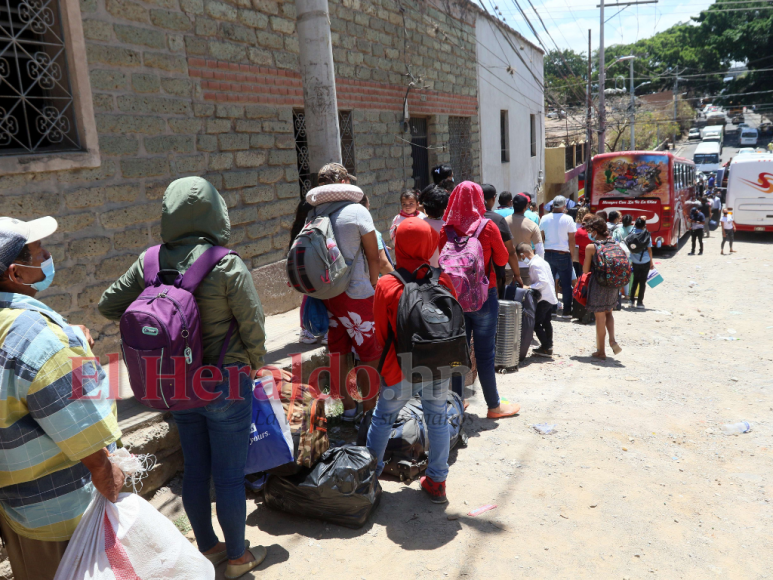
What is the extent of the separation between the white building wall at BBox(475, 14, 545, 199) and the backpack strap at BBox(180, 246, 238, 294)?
12.6 metres

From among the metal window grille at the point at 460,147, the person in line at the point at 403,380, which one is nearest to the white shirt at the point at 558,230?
the metal window grille at the point at 460,147

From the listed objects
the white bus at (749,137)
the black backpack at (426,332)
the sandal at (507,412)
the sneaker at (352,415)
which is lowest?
the sandal at (507,412)

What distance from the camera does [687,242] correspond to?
19.5m

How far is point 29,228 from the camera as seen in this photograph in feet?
6.49

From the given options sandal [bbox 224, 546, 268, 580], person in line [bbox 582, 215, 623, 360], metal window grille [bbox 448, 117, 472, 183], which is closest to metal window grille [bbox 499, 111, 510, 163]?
metal window grille [bbox 448, 117, 472, 183]

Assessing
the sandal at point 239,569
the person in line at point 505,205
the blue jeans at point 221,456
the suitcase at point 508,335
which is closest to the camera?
the blue jeans at point 221,456

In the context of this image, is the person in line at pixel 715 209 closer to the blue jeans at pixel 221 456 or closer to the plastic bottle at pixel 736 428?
the plastic bottle at pixel 736 428

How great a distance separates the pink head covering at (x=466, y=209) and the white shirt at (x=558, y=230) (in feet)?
14.0

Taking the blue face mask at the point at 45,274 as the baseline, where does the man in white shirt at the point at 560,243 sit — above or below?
below

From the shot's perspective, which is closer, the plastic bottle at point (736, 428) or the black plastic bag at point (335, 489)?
the black plastic bag at point (335, 489)

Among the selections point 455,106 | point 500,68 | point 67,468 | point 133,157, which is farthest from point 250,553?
point 500,68

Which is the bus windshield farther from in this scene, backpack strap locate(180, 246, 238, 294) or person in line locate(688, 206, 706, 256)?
backpack strap locate(180, 246, 238, 294)

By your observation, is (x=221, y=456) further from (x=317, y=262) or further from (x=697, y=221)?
(x=697, y=221)

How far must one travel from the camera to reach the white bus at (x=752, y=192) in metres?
17.8
